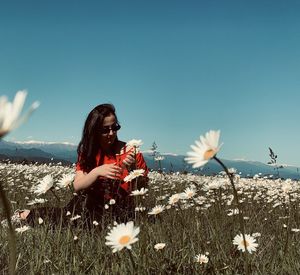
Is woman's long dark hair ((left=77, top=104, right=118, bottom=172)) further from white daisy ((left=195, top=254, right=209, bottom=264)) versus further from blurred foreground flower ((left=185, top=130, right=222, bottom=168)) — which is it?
blurred foreground flower ((left=185, top=130, right=222, bottom=168))

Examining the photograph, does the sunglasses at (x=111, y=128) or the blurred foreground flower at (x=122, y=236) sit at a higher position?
the sunglasses at (x=111, y=128)

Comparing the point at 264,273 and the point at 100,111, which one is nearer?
the point at 264,273

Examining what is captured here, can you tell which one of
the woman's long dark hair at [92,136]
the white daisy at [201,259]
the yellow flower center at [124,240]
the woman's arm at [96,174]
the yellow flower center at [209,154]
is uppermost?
the woman's long dark hair at [92,136]

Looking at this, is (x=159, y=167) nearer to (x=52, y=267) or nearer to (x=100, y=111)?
(x=100, y=111)

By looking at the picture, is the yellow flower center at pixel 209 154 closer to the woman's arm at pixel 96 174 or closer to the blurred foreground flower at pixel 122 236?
the blurred foreground flower at pixel 122 236

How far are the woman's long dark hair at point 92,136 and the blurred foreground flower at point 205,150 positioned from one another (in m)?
3.77

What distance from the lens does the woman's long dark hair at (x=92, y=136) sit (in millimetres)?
5133

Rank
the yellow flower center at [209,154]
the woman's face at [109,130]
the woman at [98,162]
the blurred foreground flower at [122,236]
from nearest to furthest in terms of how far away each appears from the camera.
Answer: the yellow flower center at [209,154]
the blurred foreground flower at [122,236]
the woman at [98,162]
the woman's face at [109,130]

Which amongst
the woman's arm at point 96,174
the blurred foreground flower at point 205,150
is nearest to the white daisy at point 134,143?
the woman's arm at point 96,174

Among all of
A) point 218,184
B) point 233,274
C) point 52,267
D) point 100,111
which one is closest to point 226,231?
point 218,184

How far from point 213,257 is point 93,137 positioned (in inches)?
110

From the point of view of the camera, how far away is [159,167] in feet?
14.5

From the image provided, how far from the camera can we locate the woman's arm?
4.07 m

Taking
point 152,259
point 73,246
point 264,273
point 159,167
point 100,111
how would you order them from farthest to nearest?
point 100,111 → point 159,167 → point 73,246 → point 152,259 → point 264,273
